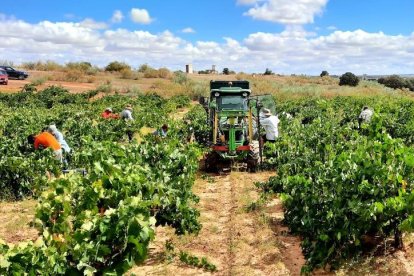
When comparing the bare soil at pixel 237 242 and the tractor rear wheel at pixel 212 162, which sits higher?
the tractor rear wheel at pixel 212 162

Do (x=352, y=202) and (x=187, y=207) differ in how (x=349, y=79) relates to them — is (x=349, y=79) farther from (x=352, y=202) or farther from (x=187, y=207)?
(x=187, y=207)

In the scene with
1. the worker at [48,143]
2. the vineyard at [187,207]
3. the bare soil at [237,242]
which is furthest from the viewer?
the worker at [48,143]

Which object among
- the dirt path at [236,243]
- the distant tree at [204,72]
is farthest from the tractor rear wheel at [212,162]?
the distant tree at [204,72]

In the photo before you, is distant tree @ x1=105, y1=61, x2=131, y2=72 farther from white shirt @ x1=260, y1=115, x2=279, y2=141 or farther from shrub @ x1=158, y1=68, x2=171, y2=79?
white shirt @ x1=260, y1=115, x2=279, y2=141

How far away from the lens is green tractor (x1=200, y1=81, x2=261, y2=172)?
11.5 metres

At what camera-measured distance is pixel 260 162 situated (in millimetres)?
11852

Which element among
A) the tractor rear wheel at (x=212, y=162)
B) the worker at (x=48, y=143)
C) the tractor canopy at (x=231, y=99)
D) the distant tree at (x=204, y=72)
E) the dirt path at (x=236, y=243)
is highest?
the distant tree at (x=204, y=72)

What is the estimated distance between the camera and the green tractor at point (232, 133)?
11492 millimetres

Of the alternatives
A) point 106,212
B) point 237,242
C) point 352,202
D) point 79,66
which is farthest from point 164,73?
point 106,212

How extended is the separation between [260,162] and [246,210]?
3171mm

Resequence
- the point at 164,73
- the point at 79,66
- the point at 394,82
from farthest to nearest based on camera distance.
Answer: the point at 394,82
the point at 79,66
the point at 164,73

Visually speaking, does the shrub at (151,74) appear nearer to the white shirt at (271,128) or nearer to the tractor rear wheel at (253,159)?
the white shirt at (271,128)

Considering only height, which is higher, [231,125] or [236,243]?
[231,125]

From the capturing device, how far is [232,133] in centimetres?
1145
